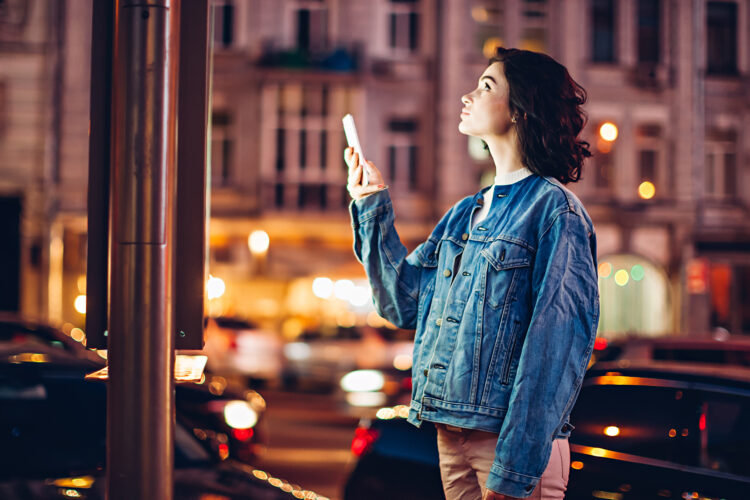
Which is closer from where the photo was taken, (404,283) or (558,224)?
(558,224)

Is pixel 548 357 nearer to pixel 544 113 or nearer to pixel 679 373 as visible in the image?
pixel 544 113

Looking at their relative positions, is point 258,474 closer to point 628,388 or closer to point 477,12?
point 628,388

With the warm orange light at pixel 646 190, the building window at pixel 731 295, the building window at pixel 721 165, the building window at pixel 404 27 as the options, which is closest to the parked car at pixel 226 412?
the building window at pixel 404 27

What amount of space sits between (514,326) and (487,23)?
2391 cm

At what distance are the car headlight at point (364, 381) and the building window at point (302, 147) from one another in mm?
10300

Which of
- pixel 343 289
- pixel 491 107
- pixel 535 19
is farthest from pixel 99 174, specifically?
pixel 535 19

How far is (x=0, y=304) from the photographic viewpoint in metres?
22.9

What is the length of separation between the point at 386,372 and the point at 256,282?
1051 cm

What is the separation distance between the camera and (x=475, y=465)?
7.58 ft

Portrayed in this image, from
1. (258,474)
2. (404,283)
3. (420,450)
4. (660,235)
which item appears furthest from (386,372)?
(660,235)

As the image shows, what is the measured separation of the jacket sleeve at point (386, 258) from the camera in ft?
8.34

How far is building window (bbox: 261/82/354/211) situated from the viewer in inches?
938

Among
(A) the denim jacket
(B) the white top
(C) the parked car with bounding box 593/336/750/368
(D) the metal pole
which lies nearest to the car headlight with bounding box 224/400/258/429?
(C) the parked car with bounding box 593/336/750/368

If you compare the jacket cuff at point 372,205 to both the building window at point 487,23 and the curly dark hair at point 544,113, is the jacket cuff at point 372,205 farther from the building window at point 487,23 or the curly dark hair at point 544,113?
the building window at point 487,23
